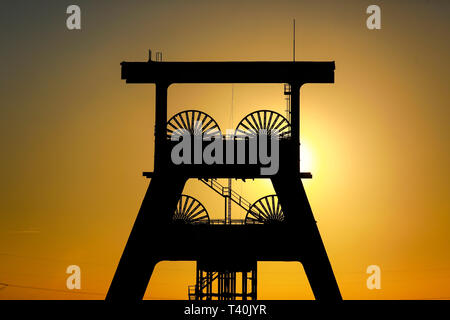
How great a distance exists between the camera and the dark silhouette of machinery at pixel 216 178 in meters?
49.7

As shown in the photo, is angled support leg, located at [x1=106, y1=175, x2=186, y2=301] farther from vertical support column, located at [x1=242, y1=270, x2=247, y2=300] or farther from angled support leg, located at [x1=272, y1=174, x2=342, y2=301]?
vertical support column, located at [x1=242, y1=270, x2=247, y2=300]

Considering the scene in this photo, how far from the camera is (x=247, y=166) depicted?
50156 millimetres

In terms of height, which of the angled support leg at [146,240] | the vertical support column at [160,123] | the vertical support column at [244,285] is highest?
the vertical support column at [160,123]

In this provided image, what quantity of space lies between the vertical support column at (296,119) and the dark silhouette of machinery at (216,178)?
53 millimetres

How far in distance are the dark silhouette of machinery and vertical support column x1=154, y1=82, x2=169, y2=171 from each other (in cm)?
5

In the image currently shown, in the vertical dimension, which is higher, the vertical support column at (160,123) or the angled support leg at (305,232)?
the vertical support column at (160,123)

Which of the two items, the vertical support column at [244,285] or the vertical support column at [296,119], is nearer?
the vertical support column at [296,119]

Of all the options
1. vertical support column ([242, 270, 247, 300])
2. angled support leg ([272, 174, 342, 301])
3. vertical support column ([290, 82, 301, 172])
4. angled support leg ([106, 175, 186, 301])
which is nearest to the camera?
angled support leg ([272, 174, 342, 301])

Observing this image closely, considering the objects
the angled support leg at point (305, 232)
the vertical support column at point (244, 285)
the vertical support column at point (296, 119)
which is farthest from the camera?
the vertical support column at point (244, 285)

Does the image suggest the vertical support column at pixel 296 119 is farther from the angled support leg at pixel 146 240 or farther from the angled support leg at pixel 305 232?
the angled support leg at pixel 146 240

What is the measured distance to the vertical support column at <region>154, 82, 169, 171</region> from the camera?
50.0 meters

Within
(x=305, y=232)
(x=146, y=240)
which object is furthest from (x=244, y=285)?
(x=146, y=240)
